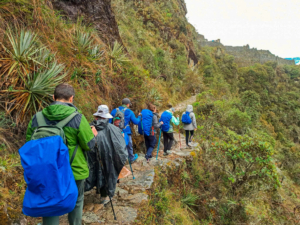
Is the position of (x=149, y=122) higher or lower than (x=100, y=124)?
lower

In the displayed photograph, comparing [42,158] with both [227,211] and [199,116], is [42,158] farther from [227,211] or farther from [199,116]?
[199,116]

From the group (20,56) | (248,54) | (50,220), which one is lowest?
(50,220)

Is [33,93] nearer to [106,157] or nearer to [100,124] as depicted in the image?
[100,124]

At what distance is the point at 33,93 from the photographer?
3689mm

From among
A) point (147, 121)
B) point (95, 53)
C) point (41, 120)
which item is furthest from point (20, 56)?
point (147, 121)

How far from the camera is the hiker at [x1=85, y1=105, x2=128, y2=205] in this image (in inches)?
110

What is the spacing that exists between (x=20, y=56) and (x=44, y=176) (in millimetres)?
3208

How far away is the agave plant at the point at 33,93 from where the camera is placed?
3473mm

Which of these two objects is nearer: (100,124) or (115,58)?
(100,124)

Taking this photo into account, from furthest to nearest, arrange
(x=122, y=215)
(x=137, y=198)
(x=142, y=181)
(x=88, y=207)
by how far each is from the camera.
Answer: (x=142, y=181) → (x=137, y=198) → (x=88, y=207) → (x=122, y=215)

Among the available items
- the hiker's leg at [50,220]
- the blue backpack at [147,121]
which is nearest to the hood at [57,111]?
the hiker's leg at [50,220]

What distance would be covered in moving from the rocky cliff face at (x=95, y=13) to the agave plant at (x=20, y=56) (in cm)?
291

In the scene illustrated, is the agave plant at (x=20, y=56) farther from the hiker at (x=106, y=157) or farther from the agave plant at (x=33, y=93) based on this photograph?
the hiker at (x=106, y=157)

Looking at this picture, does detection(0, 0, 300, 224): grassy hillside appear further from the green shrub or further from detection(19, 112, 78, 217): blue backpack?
detection(19, 112, 78, 217): blue backpack
